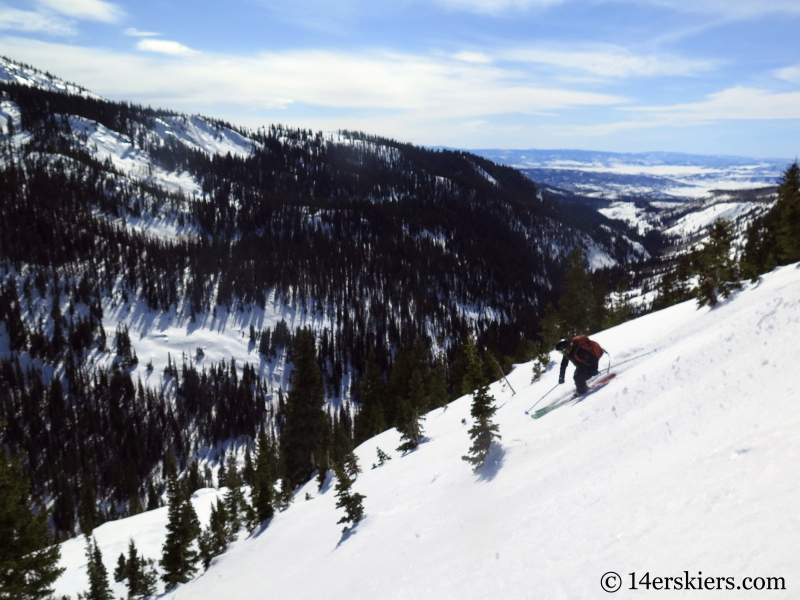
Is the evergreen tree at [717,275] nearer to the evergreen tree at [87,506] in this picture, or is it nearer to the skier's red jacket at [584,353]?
the skier's red jacket at [584,353]

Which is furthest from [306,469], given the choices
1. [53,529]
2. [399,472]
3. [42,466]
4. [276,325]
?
[276,325]

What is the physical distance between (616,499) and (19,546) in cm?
1891

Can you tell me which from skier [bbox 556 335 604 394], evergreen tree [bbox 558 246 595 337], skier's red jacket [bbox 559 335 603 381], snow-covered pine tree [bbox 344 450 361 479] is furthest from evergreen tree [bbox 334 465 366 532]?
evergreen tree [bbox 558 246 595 337]

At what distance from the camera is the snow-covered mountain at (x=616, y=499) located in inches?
250

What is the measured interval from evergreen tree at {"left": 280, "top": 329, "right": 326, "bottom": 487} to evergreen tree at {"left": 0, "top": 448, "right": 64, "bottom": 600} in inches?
1004

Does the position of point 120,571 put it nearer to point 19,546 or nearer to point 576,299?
point 19,546

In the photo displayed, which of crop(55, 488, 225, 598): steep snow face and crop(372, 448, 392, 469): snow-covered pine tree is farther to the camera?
crop(55, 488, 225, 598): steep snow face

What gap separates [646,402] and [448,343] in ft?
459

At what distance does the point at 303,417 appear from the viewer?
4056cm

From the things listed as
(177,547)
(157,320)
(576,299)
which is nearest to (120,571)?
(177,547)

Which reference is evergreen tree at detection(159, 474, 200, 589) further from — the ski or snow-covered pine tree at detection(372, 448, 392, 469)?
the ski

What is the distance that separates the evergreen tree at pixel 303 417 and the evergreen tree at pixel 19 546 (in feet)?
83.6

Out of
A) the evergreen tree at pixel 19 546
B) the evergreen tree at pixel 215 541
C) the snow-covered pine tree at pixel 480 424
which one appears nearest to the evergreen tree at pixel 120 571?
the evergreen tree at pixel 215 541

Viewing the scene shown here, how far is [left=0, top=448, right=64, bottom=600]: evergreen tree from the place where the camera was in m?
13.3
